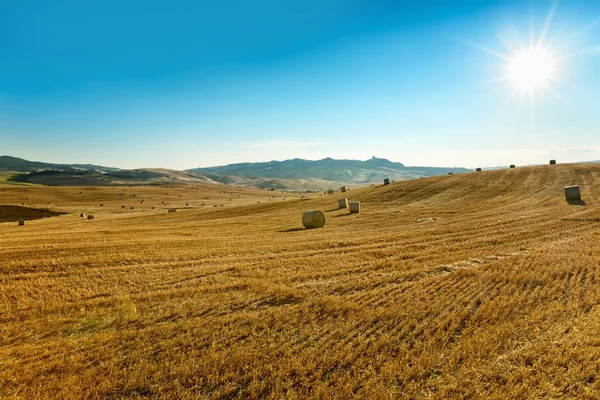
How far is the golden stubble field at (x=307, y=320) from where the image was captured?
564 cm

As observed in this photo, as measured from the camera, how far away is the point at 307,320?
7918 millimetres

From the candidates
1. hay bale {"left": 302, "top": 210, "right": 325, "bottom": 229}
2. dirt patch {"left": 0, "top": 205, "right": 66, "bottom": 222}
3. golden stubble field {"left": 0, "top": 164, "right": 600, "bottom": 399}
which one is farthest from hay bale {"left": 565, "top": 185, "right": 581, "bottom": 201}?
dirt patch {"left": 0, "top": 205, "right": 66, "bottom": 222}

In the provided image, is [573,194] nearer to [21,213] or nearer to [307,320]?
[307,320]

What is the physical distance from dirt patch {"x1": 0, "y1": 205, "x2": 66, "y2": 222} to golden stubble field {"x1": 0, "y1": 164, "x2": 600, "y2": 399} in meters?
36.7

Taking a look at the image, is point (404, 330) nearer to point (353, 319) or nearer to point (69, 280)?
point (353, 319)

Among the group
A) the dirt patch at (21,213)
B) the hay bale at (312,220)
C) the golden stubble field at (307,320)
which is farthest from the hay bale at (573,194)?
the dirt patch at (21,213)

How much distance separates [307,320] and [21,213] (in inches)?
2091

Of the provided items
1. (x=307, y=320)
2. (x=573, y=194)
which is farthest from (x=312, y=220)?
(x=573, y=194)

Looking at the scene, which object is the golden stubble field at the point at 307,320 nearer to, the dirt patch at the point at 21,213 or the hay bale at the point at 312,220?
the hay bale at the point at 312,220

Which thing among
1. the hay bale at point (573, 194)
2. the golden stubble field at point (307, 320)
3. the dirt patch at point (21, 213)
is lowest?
the dirt patch at point (21, 213)

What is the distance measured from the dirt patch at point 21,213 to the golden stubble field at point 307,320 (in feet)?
120

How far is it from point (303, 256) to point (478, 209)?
847 inches

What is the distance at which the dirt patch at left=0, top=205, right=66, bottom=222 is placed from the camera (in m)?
43.8

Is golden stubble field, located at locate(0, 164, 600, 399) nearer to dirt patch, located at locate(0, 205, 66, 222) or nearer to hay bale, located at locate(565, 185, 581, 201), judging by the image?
hay bale, located at locate(565, 185, 581, 201)
